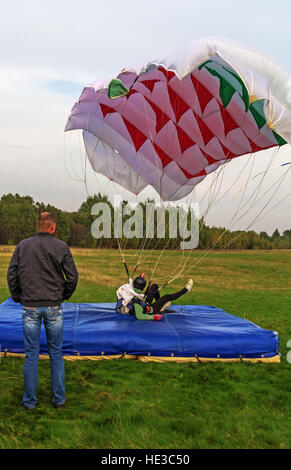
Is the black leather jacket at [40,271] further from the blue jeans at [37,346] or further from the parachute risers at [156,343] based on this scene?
the parachute risers at [156,343]

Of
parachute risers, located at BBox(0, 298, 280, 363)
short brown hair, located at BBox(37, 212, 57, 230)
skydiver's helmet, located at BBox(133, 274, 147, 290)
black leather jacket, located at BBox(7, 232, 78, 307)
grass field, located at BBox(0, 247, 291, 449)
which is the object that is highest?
short brown hair, located at BBox(37, 212, 57, 230)

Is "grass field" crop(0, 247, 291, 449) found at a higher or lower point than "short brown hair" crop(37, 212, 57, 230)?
lower

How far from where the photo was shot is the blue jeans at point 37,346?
4.30 metres

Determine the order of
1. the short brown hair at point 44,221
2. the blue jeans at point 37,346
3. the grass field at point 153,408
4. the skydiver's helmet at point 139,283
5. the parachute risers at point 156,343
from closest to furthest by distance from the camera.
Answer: the grass field at point 153,408
the blue jeans at point 37,346
the short brown hair at point 44,221
the parachute risers at point 156,343
the skydiver's helmet at point 139,283

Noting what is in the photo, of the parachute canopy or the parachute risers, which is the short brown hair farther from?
the parachute canopy

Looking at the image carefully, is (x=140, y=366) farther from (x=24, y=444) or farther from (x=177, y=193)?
(x=177, y=193)

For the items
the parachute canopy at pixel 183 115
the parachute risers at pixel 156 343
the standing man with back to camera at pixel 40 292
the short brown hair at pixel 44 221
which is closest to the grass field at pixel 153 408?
the parachute risers at pixel 156 343

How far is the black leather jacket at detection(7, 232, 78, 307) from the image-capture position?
4.31m

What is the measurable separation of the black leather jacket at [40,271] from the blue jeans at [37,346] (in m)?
0.11

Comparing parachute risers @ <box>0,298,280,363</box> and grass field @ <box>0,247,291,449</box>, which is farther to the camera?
parachute risers @ <box>0,298,280,363</box>

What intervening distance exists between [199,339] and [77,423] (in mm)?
2810

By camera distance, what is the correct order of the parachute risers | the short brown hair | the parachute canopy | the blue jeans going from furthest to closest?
the parachute risers
the parachute canopy
the short brown hair
the blue jeans

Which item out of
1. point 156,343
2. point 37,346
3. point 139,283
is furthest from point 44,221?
point 139,283

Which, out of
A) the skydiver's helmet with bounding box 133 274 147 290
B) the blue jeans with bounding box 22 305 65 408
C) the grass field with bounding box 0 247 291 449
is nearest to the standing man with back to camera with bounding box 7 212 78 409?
the blue jeans with bounding box 22 305 65 408
